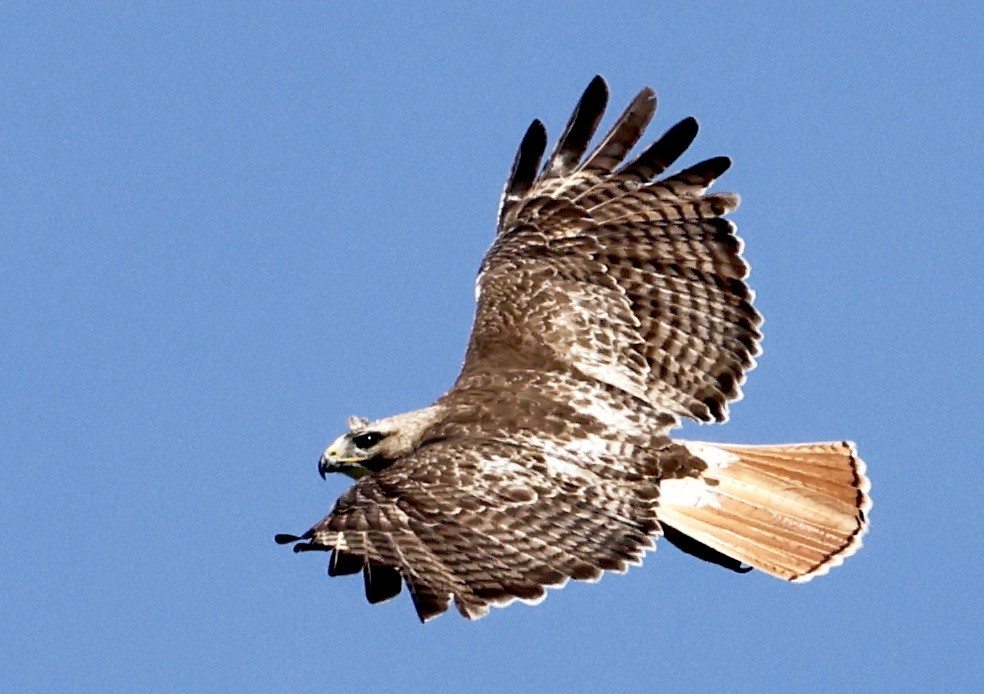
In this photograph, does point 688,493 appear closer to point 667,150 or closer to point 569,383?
point 569,383

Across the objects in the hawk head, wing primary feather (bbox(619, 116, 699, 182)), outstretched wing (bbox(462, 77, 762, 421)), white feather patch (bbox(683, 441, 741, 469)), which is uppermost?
wing primary feather (bbox(619, 116, 699, 182))

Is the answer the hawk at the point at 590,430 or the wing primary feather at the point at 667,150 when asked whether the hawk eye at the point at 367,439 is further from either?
the wing primary feather at the point at 667,150

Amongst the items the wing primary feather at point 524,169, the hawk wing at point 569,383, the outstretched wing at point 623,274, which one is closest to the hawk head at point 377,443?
the hawk wing at point 569,383

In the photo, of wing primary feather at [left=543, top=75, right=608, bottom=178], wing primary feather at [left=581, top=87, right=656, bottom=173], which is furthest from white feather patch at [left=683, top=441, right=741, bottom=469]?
Answer: wing primary feather at [left=543, top=75, right=608, bottom=178]

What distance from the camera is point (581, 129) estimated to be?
15.3m

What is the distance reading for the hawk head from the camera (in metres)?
14.0

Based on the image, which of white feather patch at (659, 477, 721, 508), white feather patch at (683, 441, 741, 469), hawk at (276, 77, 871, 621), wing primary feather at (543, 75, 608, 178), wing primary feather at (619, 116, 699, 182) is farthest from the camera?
wing primary feather at (543, 75, 608, 178)

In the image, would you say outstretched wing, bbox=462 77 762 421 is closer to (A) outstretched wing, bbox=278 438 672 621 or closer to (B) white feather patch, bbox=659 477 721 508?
(B) white feather patch, bbox=659 477 721 508

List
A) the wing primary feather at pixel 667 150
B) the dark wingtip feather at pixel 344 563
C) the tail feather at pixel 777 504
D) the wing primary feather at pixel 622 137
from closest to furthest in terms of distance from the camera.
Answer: the dark wingtip feather at pixel 344 563, the tail feather at pixel 777 504, the wing primary feather at pixel 667 150, the wing primary feather at pixel 622 137

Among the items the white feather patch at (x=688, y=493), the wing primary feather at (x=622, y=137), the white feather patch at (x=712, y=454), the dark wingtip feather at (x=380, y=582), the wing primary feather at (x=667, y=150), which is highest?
the wing primary feather at (x=622, y=137)

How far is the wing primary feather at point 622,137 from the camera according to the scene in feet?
49.6

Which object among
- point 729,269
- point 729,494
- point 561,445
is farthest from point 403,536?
point 729,269

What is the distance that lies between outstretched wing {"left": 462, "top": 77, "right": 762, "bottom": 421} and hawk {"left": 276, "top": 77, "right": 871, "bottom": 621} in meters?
0.01

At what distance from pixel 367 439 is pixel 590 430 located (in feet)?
4.54
